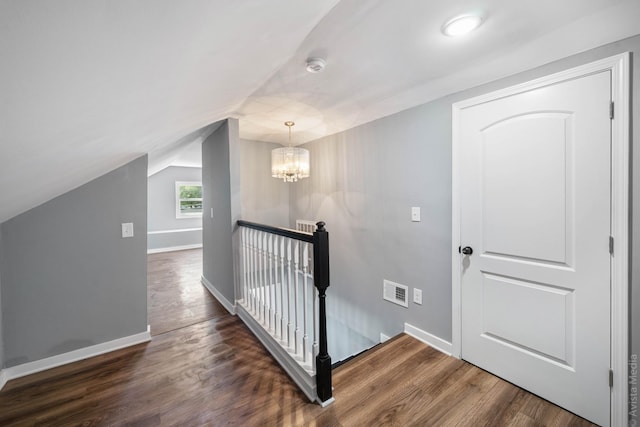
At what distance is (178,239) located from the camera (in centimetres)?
712

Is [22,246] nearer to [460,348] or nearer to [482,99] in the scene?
[460,348]

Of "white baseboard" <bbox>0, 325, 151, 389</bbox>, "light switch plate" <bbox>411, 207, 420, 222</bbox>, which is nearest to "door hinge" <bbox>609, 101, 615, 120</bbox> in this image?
"light switch plate" <bbox>411, 207, 420, 222</bbox>

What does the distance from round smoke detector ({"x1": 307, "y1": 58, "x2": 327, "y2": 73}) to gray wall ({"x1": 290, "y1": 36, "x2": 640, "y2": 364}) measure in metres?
1.01

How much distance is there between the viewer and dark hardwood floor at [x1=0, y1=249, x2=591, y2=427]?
150 cm

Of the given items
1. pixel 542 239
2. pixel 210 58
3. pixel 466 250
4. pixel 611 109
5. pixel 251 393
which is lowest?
pixel 251 393

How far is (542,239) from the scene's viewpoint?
1.65 metres

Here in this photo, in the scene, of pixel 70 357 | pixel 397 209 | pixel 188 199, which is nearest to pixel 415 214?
pixel 397 209

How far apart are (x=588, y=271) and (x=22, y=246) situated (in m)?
3.88

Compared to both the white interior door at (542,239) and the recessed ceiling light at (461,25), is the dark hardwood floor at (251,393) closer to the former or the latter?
the white interior door at (542,239)

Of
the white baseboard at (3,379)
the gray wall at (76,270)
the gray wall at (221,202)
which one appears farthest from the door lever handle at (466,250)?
the white baseboard at (3,379)

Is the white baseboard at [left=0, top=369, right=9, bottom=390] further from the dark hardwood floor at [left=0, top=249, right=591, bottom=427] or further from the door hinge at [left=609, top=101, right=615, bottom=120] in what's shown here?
the door hinge at [left=609, top=101, right=615, bottom=120]

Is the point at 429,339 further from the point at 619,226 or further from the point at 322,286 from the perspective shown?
the point at 619,226

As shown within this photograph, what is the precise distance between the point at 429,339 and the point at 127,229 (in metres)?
2.90

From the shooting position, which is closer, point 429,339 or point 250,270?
point 429,339
